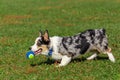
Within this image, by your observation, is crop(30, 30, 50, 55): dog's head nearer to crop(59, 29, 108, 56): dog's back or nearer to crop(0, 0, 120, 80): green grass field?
crop(59, 29, 108, 56): dog's back

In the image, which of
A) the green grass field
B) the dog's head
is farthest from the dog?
the green grass field

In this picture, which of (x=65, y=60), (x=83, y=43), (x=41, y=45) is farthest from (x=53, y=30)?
(x=41, y=45)

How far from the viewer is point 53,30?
31594 millimetres

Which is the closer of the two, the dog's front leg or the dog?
the dog

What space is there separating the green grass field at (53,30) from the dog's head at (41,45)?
2.73ft

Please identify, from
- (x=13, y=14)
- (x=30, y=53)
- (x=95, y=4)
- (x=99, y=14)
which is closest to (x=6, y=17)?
(x=13, y=14)

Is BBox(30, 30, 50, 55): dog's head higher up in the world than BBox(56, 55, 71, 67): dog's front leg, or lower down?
higher up

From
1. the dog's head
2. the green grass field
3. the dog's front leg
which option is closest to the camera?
the green grass field

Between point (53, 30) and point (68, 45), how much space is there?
47.7ft

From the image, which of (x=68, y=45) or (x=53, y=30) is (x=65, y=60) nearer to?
(x=68, y=45)

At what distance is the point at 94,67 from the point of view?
55.8 ft

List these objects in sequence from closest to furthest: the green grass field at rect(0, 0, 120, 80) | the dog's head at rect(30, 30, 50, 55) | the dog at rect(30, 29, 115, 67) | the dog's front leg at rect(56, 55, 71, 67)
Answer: the green grass field at rect(0, 0, 120, 80), the dog's head at rect(30, 30, 50, 55), the dog at rect(30, 29, 115, 67), the dog's front leg at rect(56, 55, 71, 67)

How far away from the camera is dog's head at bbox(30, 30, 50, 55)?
16.5 m

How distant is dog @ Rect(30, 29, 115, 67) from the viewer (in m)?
16.6
